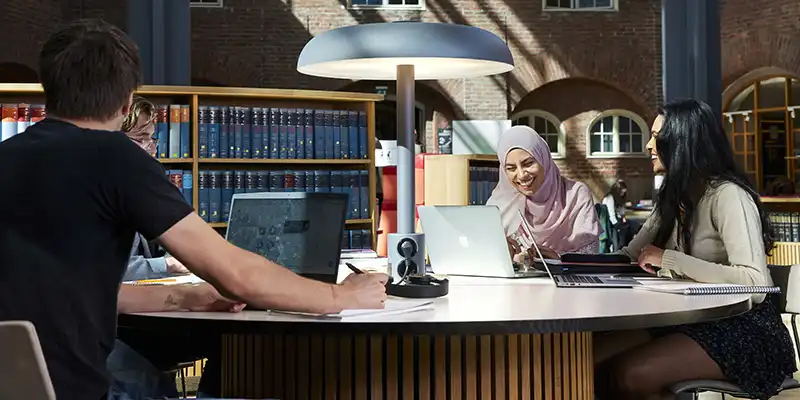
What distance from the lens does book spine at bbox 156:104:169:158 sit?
495 centimetres

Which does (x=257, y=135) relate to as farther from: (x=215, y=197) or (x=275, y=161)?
(x=215, y=197)

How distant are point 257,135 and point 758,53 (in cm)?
1113

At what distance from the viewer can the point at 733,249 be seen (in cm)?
278

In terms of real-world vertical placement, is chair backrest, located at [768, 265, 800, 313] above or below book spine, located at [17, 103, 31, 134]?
below

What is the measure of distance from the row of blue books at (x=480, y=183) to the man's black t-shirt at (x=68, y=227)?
4288mm

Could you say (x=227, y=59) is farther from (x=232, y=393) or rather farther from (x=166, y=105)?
(x=232, y=393)

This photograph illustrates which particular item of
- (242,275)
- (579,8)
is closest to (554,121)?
(579,8)

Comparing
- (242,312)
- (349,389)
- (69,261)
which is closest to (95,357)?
(69,261)

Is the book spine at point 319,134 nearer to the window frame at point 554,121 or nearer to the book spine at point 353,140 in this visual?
the book spine at point 353,140

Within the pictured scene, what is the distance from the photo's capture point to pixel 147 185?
5.36 ft

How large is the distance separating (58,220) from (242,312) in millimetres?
605

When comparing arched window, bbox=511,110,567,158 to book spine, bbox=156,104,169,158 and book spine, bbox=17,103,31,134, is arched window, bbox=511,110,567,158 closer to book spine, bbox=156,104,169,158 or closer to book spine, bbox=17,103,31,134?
book spine, bbox=156,104,169,158

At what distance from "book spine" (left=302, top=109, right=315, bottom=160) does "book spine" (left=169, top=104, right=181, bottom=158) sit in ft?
2.42

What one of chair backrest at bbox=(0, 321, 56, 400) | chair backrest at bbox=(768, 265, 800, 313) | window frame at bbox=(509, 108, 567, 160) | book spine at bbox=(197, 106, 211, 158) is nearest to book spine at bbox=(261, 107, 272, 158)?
book spine at bbox=(197, 106, 211, 158)
